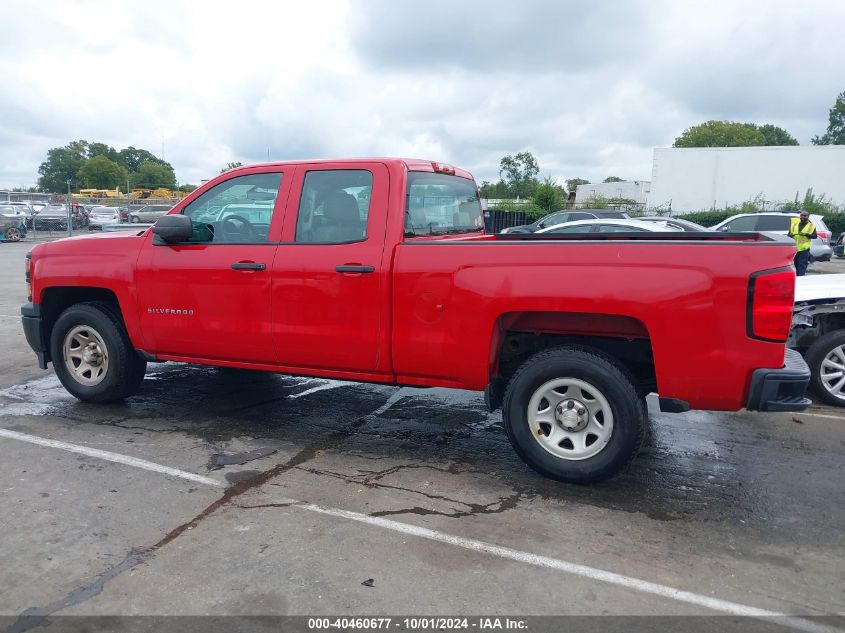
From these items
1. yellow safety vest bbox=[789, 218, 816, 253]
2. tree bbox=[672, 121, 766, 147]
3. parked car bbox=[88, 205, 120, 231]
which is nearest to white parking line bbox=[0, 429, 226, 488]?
yellow safety vest bbox=[789, 218, 816, 253]

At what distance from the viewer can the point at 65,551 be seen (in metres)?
3.29

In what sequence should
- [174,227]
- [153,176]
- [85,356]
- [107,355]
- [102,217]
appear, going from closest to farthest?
[174,227], [107,355], [85,356], [102,217], [153,176]

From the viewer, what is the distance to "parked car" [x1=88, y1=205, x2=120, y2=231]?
109 ft

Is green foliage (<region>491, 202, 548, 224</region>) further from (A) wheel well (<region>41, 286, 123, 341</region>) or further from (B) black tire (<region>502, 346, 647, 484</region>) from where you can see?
(B) black tire (<region>502, 346, 647, 484</region>)

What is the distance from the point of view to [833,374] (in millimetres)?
5941

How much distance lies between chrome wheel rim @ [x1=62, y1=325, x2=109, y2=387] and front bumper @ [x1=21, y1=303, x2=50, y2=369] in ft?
0.68

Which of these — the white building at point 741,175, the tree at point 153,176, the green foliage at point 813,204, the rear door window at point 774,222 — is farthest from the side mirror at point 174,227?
the tree at point 153,176

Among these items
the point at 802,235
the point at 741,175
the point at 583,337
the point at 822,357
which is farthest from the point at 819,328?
the point at 741,175

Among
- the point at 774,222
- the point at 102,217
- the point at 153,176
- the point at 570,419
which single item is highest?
the point at 153,176

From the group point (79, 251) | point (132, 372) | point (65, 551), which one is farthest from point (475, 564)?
point (79, 251)

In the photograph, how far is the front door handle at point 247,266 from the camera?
4.77 m

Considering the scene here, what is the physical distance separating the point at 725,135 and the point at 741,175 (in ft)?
167

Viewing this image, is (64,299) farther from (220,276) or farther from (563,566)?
(563,566)

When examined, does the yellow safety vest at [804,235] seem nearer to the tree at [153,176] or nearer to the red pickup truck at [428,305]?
the red pickup truck at [428,305]
